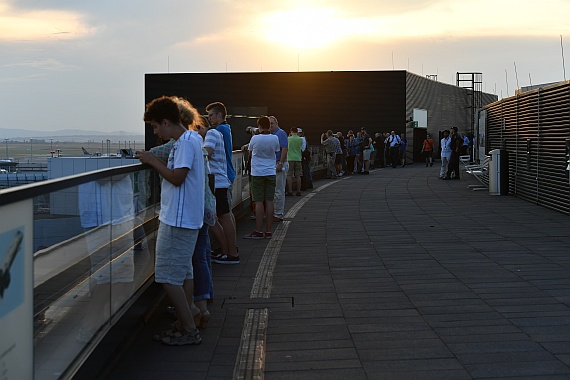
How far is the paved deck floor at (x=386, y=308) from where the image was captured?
5520 millimetres

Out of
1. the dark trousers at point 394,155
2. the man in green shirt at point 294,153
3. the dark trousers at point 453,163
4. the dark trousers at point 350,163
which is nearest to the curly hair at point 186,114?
the man in green shirt at point 294,153

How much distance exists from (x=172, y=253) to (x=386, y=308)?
223cm

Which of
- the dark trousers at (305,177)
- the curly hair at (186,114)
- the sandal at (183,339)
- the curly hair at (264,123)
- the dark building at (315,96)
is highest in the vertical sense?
the dark building at (315,96)

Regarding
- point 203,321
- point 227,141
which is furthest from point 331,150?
point 203,321

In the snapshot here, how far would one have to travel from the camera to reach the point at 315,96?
51281 millimetres

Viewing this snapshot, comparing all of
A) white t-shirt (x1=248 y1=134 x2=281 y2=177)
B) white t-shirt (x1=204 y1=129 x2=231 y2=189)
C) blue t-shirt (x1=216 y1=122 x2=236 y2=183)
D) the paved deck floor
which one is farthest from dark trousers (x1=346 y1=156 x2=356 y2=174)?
white t-shirt (x1=204 y1=129 x2=231 y2=189)

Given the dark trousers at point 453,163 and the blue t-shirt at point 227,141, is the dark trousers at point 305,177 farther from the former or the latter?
the blue t-shirt at point 227,141

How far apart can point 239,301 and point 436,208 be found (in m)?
9.62

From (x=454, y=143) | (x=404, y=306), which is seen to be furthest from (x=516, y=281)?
(x=454, y=143)

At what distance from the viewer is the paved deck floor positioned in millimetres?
5520

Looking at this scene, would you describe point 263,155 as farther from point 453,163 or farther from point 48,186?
point 453,163

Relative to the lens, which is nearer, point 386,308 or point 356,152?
point 386,308

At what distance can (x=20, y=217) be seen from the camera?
3684 mm

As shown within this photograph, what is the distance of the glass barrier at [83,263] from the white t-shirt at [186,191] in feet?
1.11
